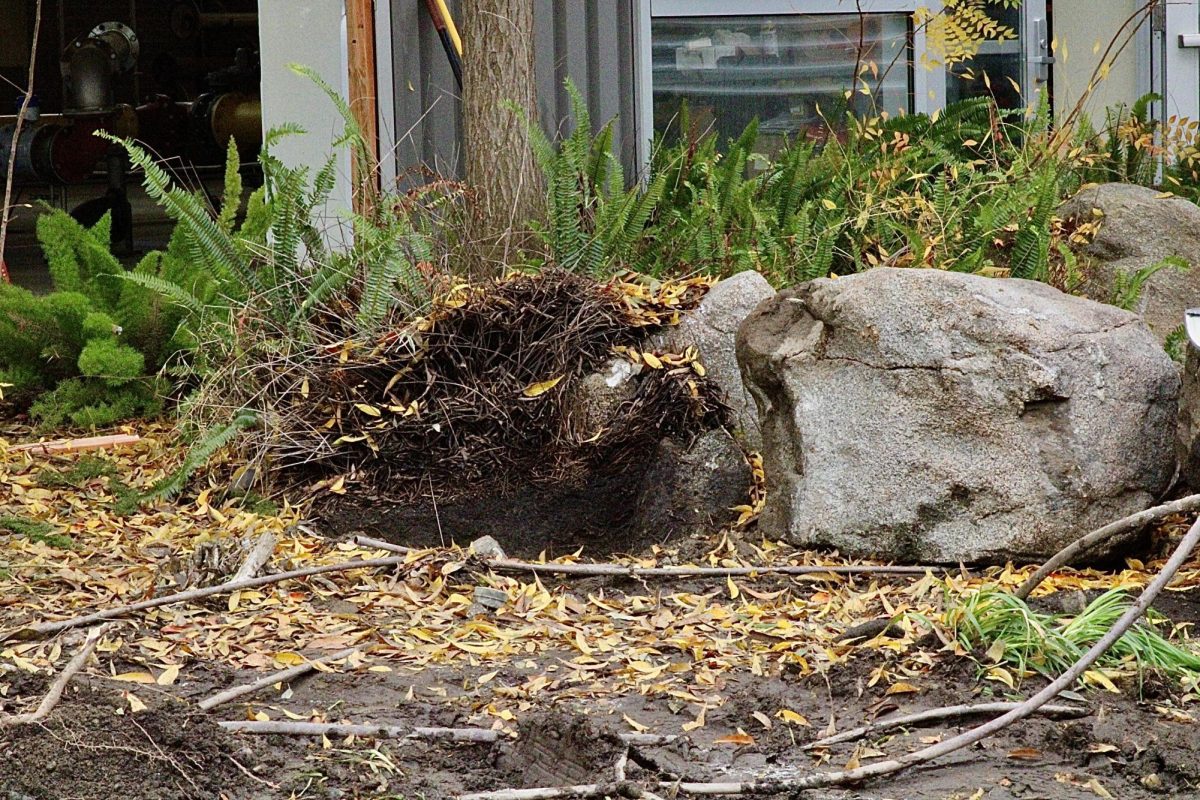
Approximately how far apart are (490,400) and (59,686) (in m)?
2.31

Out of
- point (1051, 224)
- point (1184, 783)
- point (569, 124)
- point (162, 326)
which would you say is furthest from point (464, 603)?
point (569, 124)

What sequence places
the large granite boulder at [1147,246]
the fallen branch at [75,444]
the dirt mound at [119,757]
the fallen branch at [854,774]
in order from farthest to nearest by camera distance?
the large granite boulder at [1147,246] < the fallen branch at [75,444] < the fallen branch at [854,774] < the dirt mound at [119,757]

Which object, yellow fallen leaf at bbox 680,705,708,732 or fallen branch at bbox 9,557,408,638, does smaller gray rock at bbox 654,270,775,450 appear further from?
yellow fallen leaf at bbox 680,705,708,732

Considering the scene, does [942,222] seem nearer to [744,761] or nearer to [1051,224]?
[1051,224]

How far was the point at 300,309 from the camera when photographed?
555 centimetres

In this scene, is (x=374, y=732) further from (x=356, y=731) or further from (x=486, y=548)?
(x=486, y=548)

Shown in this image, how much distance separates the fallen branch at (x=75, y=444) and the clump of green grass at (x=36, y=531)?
3.25 ft

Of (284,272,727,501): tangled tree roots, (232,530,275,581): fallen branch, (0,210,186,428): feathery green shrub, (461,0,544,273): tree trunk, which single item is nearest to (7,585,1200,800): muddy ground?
(232,530,275,581): fallen branch

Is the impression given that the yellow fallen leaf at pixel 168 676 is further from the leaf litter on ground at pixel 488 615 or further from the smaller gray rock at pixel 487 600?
the smaller gray rock at pixel 487 600

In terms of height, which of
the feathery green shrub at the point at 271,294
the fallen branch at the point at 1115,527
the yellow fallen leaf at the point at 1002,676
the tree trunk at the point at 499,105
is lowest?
the yellow fallen leaf at the point at 1002,676

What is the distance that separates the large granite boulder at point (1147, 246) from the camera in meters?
6.23

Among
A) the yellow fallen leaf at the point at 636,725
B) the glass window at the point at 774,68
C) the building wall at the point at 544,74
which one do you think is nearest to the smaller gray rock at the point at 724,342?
the yellow fallen leaf at the point at 636,725

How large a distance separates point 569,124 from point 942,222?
226cm

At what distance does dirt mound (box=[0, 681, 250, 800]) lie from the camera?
281cm
